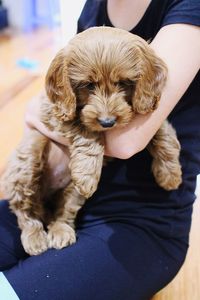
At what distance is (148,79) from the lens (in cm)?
108

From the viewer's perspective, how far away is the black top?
50.3 inches

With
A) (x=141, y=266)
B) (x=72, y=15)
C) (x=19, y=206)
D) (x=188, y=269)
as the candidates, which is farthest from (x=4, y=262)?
(x=72, y=15)

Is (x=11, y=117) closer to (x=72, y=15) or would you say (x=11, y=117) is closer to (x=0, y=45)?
(x=72, y=15)

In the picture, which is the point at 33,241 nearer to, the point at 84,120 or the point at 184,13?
the point at 84,120

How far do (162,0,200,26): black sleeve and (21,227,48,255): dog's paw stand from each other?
738 millimetres

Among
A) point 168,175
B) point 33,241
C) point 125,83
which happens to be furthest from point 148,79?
point 33,241

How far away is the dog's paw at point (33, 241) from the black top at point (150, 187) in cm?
16

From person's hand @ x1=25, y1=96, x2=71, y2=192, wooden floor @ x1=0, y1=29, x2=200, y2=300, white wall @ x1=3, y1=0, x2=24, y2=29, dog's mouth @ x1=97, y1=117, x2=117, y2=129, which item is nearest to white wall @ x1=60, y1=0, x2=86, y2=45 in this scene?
wooden floor @ x1=0, y1=29, x2=200, y2=300

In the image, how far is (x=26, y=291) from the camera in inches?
45.6

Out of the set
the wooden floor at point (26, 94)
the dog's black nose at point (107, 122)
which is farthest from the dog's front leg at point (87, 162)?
the wooden floor at point (26, 94)

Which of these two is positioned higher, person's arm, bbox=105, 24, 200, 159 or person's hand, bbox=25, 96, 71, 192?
person's arm, bbox=105, 24, 200, 159

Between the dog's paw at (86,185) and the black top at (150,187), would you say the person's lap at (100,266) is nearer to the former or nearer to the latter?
the black top at (150,187)

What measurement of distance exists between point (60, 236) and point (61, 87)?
46 cm

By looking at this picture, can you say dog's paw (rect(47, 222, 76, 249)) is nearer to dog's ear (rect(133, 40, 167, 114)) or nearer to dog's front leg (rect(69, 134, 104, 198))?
dog's front leg (rect(69, 134, 104, 198))
